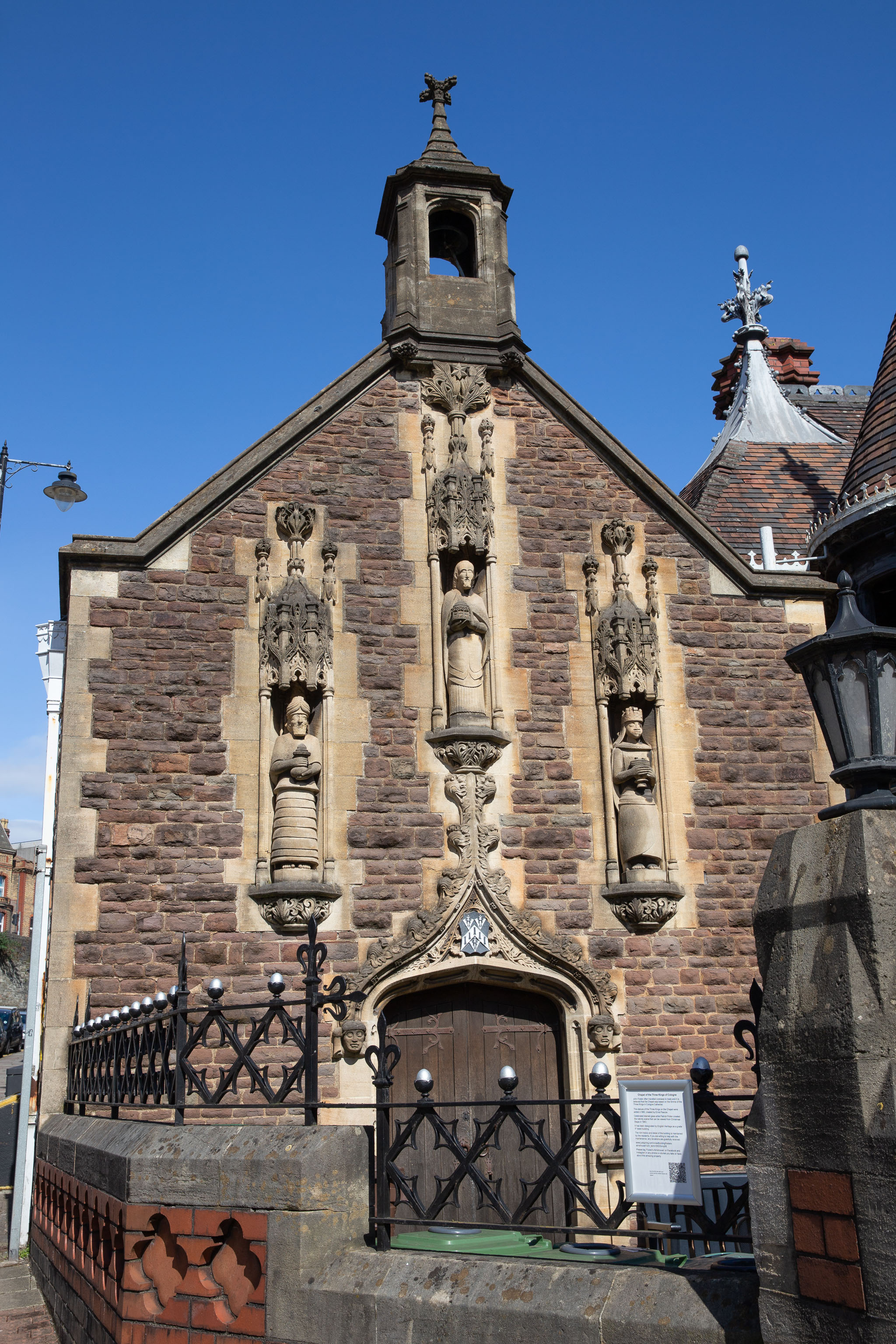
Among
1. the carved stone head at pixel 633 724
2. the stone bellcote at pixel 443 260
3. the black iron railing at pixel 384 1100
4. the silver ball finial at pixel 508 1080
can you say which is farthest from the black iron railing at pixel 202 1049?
the stone bellcote at pixel 443 260

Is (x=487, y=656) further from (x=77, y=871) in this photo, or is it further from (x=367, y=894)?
(x=77, y=871)

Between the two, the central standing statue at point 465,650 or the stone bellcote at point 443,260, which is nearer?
the central standing statue at point 465,650

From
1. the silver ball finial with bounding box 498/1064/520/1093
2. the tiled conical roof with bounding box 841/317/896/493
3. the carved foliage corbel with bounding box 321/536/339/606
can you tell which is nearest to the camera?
the silver ball finial with bounding box 498/1064/520/1093

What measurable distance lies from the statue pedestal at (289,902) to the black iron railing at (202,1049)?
2.28 ft

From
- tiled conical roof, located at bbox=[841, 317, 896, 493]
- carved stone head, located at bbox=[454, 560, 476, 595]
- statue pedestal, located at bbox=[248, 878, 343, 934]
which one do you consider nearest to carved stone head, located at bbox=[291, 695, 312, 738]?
statue pedestal, located at bbox=[248, 878, 343, 934]

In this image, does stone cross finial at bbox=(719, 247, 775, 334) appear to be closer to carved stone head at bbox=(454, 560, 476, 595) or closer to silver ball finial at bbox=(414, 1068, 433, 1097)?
carved stone head at bbox=(454, 560, 476, 595)

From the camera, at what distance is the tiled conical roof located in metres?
13.0

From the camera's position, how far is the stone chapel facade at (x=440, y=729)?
9.93 m

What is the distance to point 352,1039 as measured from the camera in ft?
31.9

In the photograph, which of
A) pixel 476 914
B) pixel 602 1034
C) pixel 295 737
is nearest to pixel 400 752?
pixel 295 737

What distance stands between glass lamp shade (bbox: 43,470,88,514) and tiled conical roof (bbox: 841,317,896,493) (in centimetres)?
859

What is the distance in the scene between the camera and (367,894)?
1018 cm

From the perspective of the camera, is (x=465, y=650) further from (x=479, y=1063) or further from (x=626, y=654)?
(x=479, y=1063)

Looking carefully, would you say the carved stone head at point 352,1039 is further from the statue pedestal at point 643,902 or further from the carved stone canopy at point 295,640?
the carved stone canopy at point 295,640
